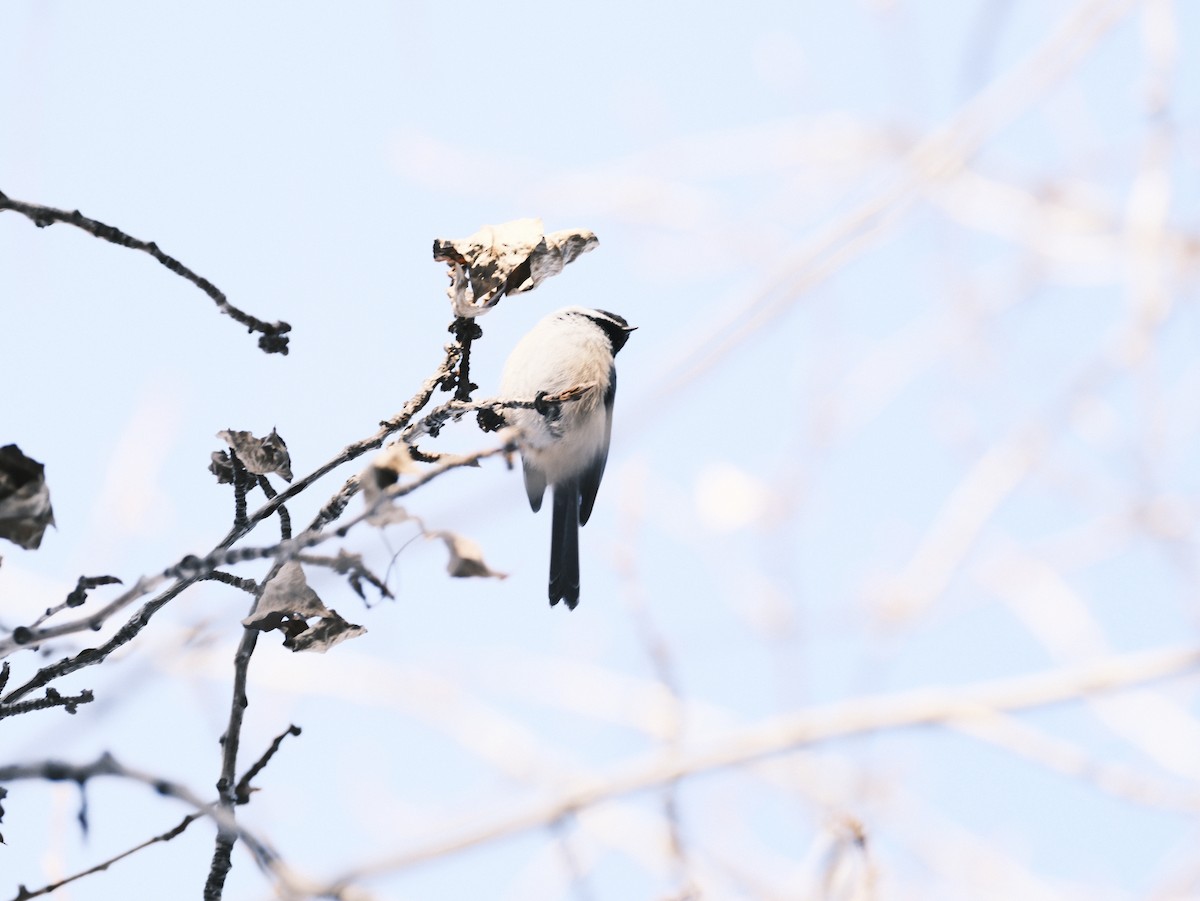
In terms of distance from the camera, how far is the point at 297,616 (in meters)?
1.18

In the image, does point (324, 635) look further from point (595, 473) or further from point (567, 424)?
point (595, 473)

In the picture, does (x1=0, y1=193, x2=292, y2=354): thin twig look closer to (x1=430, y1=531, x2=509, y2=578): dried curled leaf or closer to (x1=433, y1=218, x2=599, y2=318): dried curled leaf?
(x1=430, y1=531, x2=509, y2=578): dried curled leaf

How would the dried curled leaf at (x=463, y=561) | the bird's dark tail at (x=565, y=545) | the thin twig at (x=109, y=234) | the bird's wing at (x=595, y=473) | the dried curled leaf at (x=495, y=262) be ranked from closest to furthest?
the thin twig at (x=109, y=234), the dried curled leaf at (x=463, y=561), the dried curled leaf at (x=495, y=262), the bird's dark tail at (x=565, y=545), the bird's wing at (x=595, y=473)

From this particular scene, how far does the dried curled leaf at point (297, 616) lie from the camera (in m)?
1.16

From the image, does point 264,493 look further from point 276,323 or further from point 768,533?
point 768,533

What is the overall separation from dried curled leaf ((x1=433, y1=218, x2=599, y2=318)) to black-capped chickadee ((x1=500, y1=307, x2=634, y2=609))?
1554mm

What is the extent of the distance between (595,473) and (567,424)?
1.64 ft

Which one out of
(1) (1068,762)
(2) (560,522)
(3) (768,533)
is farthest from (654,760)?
(3) (768,533)

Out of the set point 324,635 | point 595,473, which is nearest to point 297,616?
point 324,635

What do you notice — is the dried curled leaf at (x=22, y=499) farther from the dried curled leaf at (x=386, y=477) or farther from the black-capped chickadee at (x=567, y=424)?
the black-capped chickadee at (x=567, y=424)

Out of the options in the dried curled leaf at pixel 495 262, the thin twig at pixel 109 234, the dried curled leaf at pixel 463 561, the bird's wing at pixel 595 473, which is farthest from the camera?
the bird's wing at pixel 595 473

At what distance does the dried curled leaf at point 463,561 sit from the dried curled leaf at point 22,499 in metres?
0.38

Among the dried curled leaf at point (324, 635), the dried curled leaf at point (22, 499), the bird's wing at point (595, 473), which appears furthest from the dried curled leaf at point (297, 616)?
the bird's wing at point (595, 473)

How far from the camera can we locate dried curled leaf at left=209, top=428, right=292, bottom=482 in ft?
3.99
